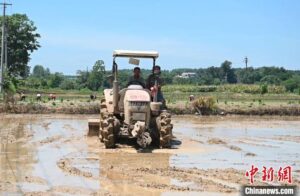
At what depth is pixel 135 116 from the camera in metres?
17.2

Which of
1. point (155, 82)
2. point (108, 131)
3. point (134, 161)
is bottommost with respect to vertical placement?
point (134, 161)

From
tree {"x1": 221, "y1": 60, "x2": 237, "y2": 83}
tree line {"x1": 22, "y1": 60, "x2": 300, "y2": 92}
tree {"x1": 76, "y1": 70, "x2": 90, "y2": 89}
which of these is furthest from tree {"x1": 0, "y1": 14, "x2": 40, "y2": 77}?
tree {"x1": 221, "y1": 60, "x2": 237, "y2": 83}

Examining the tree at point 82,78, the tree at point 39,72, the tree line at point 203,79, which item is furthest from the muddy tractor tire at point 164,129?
the tree at point 39,72

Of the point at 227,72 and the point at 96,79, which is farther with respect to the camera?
the point at 227,72

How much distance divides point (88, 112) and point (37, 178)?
920 inches

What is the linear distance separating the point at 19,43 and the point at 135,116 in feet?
213

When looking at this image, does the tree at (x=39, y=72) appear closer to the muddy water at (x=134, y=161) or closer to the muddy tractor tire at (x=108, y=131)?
the muddy water at (x=134, y=161)

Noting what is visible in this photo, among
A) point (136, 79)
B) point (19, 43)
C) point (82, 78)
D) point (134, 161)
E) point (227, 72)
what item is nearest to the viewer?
point (134, 161)

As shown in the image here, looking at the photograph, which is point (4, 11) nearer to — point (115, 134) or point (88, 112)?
point (88, 112)

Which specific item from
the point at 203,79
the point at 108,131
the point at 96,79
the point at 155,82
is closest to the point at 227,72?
the point at 203,79

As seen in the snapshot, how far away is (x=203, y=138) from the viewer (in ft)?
73.2

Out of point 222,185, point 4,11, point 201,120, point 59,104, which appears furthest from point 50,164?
point 4,11

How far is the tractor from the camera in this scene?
17.1m

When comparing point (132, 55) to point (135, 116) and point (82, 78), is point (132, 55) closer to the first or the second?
point (135, 116)
